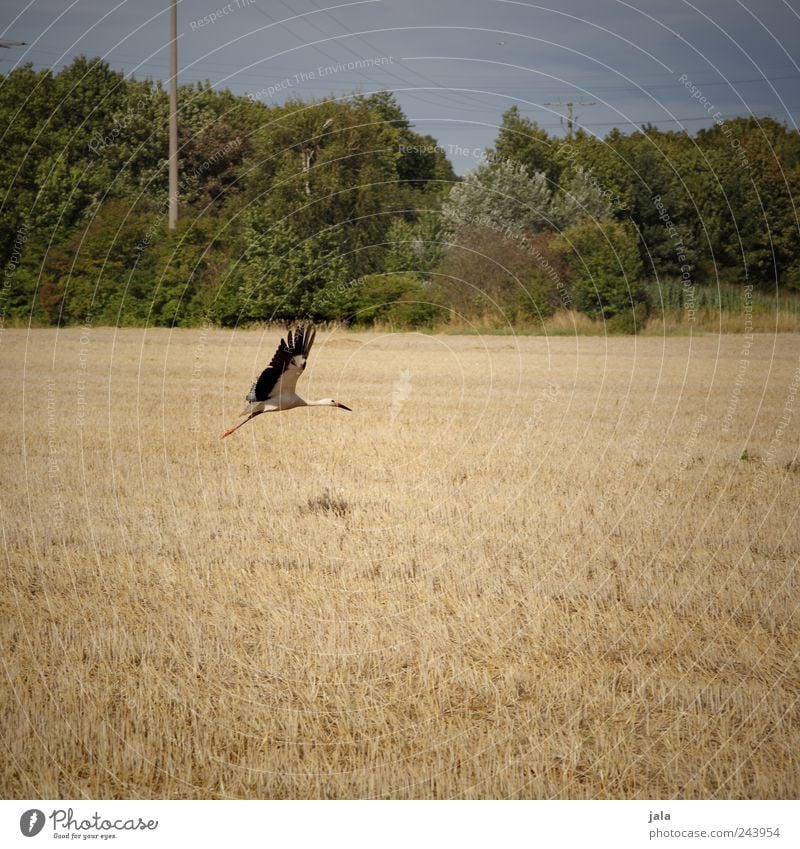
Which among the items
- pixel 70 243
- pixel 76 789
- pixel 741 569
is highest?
pixel 70 243

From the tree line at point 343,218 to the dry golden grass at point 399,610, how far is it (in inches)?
637

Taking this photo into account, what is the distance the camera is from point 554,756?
622 cm

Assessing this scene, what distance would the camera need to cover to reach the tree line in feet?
116

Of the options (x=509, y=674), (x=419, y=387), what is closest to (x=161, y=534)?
(x=509, y=674)

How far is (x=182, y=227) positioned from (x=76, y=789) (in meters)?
33.0

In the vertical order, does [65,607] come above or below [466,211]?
below

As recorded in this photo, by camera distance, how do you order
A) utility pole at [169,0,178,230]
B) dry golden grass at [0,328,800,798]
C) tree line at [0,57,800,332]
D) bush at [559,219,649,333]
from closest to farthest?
dry golden grass at [0,328,800,798] → utility pole at [169,0,178,230] → tree line at [0,57,800,332] → bush at [559,219,649,333]

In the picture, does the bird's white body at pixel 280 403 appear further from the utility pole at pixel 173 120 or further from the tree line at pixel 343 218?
the tree line at pixel 343 218

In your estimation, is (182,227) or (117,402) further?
(182,227)

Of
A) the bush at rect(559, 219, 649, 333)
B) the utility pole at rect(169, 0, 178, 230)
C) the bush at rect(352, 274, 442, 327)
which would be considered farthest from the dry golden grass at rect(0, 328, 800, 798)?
the bush at rect(559, 219, 649, 333)

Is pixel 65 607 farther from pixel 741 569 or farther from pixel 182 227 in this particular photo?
pixel 182 227

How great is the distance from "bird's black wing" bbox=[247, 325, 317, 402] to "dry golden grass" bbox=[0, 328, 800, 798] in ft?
4.42

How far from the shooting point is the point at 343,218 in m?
36.6

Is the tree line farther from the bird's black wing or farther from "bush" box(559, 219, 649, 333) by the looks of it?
the bird's black wing
